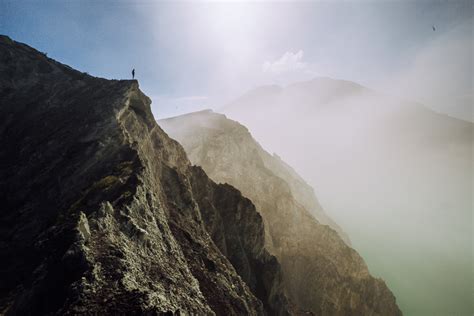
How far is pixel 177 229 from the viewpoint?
27.4 meters

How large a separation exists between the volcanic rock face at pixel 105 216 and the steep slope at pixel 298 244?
29.7 m

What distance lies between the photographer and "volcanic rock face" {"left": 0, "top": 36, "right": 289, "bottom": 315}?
49.4 feet

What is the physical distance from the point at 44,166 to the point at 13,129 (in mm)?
12174

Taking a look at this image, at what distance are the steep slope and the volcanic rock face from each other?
29728mm

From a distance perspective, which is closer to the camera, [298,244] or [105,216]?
[105,216]

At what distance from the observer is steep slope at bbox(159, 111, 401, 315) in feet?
226

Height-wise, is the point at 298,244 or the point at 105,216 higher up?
the point at 105,216

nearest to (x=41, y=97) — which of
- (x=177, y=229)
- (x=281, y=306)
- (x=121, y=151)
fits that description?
(x=121, y=151)

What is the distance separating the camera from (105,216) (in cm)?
A: 1820

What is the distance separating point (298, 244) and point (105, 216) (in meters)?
68.4

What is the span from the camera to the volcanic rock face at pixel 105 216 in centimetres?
1505

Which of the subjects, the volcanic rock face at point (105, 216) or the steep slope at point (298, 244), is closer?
the volcanic rock face at point (105, 216)

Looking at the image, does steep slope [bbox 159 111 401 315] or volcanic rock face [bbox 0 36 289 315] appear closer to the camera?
volcanic rock face [bbox 0 36 289 315]

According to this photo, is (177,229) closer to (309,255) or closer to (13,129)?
(13,129)
